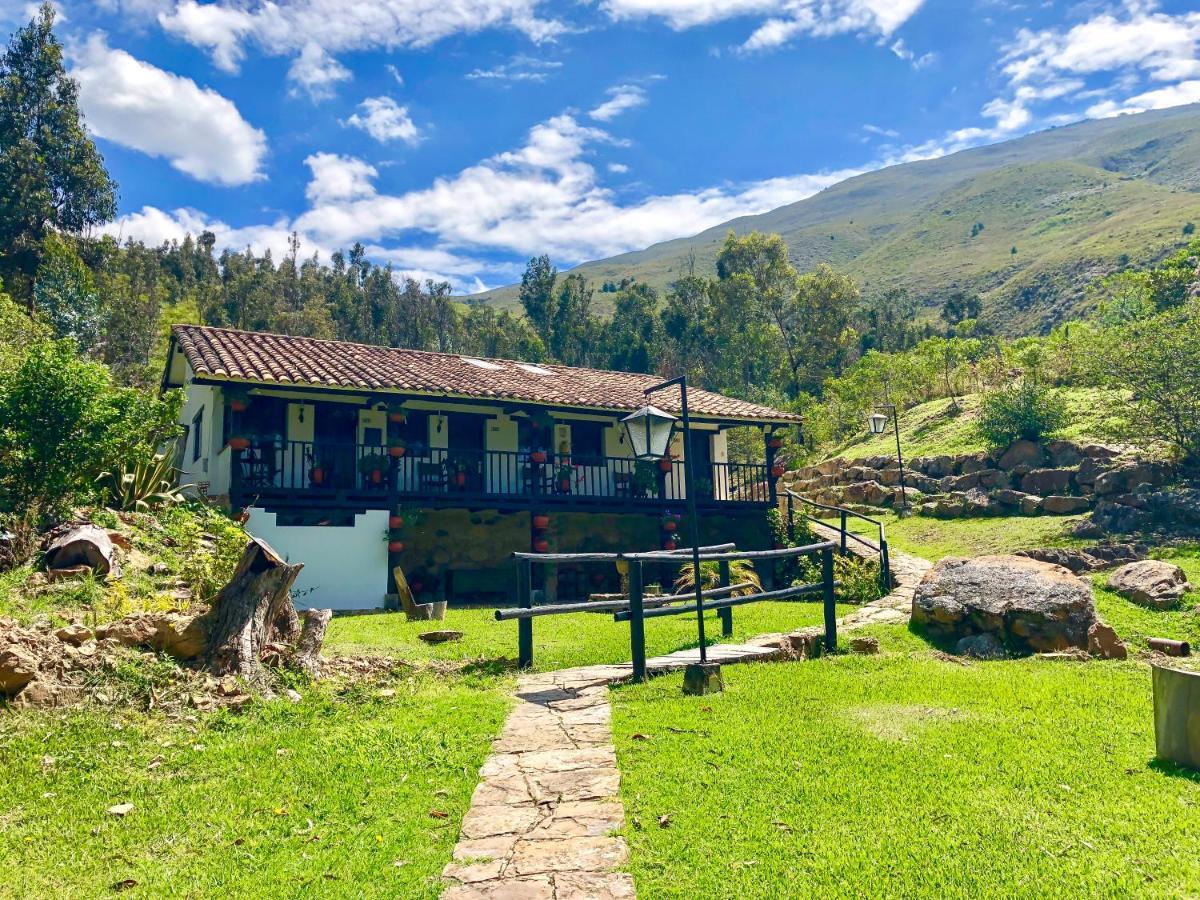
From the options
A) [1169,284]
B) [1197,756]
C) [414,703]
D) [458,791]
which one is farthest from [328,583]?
[1169,284]

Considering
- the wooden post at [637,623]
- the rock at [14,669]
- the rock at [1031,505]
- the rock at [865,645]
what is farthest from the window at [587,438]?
the rock at [14,669]

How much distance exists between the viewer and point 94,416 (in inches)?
449

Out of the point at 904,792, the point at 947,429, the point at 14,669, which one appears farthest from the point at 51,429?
the point at 947,429

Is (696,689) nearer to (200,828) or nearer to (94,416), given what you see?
(200,828)

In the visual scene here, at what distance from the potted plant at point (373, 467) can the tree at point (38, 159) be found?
26755mm

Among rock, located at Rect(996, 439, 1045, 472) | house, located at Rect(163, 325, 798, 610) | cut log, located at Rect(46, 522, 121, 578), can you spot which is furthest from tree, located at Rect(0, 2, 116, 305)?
rock, located at Rect(996, 439, 1045, 472)

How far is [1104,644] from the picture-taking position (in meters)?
8.88

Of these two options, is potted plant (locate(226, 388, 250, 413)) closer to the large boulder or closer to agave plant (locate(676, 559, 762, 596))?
agave plant (locate(676, 559, 762, 596))

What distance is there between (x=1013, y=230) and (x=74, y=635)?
383 ft

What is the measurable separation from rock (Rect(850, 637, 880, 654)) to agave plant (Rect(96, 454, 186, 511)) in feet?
35.7

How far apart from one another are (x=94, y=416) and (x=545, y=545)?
333 inches

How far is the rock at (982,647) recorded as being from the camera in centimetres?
923

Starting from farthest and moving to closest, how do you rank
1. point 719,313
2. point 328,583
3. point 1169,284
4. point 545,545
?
point 719,313, point 1169,284, point 545,545, point 328,583

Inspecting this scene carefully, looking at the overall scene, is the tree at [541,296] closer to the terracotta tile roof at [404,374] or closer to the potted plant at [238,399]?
the terracotta tile roof at [404,374]
